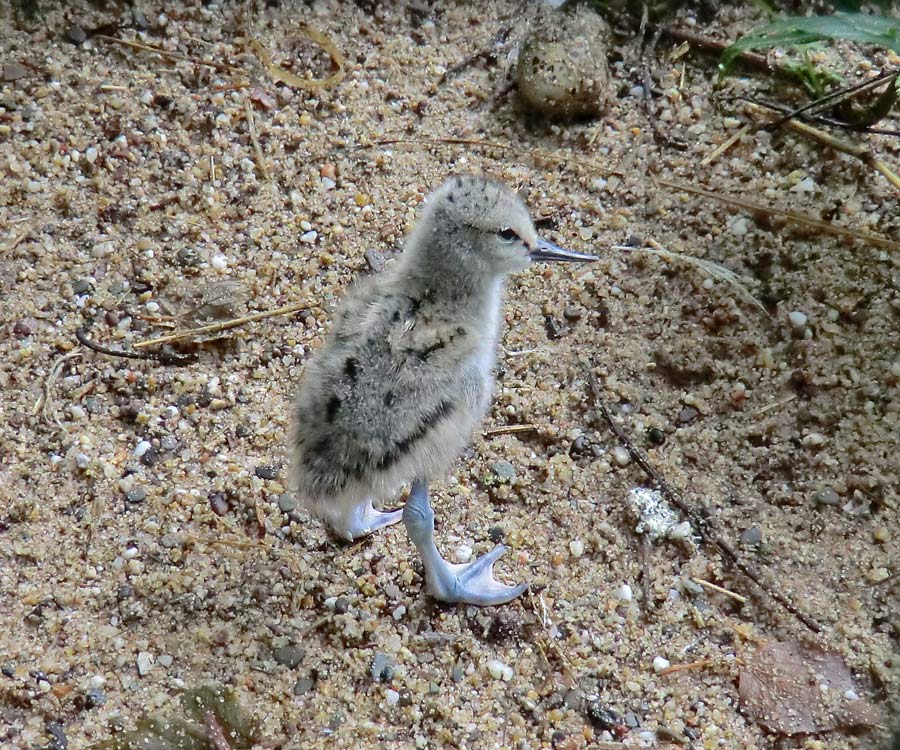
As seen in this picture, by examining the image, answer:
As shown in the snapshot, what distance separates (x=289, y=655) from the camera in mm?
1835

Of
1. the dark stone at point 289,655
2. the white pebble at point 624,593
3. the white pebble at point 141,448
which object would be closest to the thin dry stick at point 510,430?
the white pebble at point 624,593

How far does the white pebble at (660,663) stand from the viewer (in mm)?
1862

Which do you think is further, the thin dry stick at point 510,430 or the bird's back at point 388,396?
the thin dry stick at point 510,430

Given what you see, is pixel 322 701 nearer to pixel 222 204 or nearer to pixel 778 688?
pixel 778 688

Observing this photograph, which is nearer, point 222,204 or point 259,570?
point 259,570

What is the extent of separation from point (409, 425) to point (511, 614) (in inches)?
20.3

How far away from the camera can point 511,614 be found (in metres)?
1.92

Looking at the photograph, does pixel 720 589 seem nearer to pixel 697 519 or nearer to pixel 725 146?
pixel 697 519

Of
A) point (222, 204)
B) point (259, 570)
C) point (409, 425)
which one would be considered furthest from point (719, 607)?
point (222, 204)

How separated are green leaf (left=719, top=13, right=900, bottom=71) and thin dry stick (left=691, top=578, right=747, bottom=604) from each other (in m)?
1.11

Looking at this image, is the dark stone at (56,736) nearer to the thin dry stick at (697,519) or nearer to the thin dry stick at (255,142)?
the thin dry stick at (697,519)

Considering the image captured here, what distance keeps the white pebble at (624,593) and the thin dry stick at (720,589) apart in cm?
13

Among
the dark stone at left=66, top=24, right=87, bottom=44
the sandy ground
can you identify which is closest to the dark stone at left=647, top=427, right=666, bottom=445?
the sandy ground

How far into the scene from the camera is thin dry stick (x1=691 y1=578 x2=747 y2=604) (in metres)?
1.95
